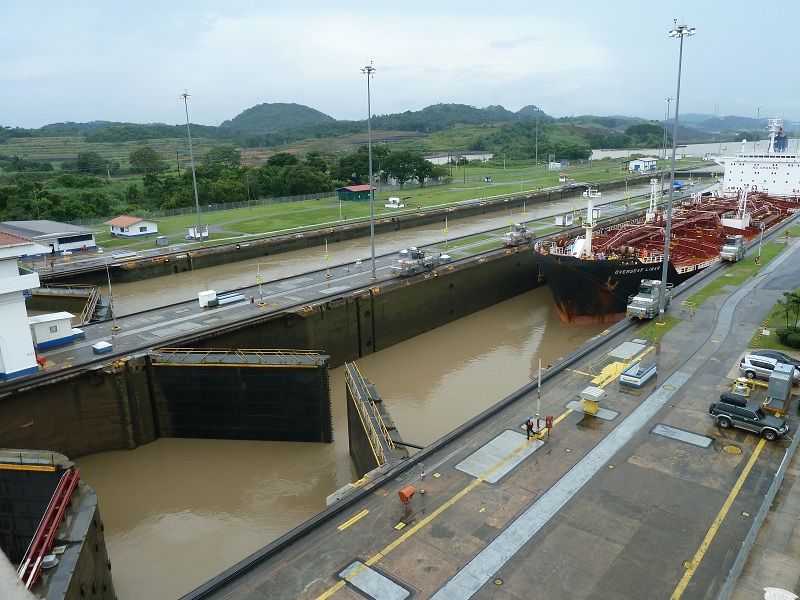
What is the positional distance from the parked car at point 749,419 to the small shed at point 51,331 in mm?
29121

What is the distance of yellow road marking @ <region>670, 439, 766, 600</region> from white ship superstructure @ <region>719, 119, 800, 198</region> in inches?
2748

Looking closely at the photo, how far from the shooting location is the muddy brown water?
778 inches

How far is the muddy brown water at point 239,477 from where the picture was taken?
A: 19.8m

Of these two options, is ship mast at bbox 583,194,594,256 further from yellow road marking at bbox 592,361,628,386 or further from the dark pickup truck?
the dark pickup truck

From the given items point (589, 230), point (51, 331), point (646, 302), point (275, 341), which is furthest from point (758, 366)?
point (51, 331)

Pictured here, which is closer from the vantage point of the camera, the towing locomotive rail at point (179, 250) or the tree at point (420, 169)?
the towing locomotive rail at point (179, 250)

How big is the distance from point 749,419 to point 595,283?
787 inches

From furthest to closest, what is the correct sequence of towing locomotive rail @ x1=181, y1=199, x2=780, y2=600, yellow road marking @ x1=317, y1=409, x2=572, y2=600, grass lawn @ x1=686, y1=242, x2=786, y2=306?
1. grass lawn @ x1=686, y1=242, x2=786, y2=306
2. towing locomotive rail @ x1=181, y1=199, x2=780, y2=600
3. yellow road marking @ x1=317, y1=409, x2=572, y2=600

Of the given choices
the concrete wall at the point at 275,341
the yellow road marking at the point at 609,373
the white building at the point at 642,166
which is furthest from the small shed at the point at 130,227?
the white building at the point at 642,166

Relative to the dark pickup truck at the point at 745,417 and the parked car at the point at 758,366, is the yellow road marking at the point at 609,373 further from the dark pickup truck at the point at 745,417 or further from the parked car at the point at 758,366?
the parked car at the point at 758,366

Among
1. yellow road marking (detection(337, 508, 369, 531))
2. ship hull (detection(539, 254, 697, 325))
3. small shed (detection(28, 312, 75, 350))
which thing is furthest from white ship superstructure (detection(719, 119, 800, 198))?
small shed (detection(28, 312, 75, 350))

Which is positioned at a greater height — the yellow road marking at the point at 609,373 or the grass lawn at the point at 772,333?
the grass lawn at the point at 772,333

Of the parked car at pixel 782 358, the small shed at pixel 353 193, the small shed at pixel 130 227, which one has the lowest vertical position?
the parked car at pixel 782 358

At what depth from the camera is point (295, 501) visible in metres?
22.4
